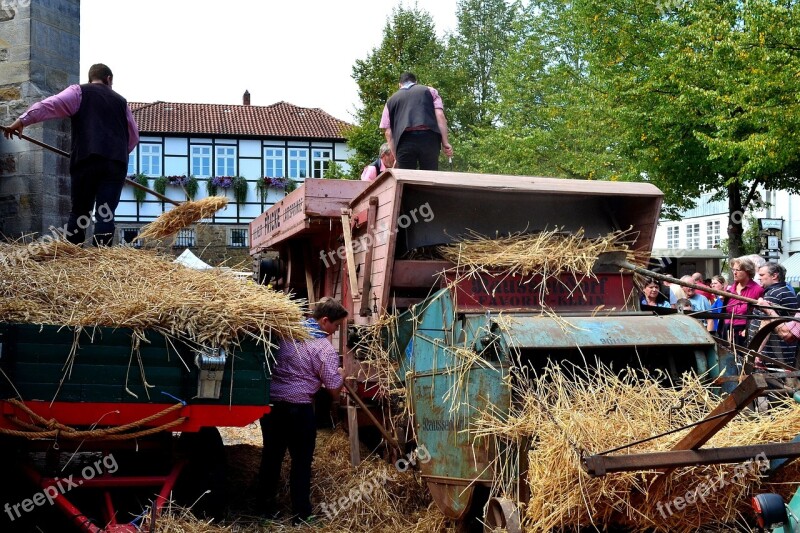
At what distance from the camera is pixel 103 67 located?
264 inches

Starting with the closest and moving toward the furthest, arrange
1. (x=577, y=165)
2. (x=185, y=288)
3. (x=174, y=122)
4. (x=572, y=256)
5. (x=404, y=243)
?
(x=185, y=288), (x=572, y=256), (x=404, y=243), (x=577, y=165), (x=174, y=122)

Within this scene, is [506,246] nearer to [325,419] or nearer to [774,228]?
[325,419]

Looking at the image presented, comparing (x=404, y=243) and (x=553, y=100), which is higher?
(x=553, y=100)

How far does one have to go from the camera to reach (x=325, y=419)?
303 inches

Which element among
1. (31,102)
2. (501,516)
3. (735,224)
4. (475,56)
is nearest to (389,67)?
(475,56)

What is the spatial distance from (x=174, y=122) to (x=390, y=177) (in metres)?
30.9

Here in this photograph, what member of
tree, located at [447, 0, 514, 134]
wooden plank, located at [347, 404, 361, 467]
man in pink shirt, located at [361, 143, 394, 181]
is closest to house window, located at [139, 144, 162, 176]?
tree, located at [447, 0, 514, 134]

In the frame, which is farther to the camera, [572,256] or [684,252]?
[684,252]

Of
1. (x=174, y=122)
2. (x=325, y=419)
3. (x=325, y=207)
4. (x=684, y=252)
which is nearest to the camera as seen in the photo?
(x=325, y=207)

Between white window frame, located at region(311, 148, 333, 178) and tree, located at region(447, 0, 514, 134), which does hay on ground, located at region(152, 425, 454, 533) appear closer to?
tree, located at region(447, 0, 514, 134)

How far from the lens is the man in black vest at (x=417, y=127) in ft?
23.7

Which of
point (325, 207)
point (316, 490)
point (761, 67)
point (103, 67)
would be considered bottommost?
point (316, 490)

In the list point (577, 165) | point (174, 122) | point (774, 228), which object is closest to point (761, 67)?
point (774, 228)

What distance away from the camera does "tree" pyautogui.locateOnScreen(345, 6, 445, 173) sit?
24.0 meters
